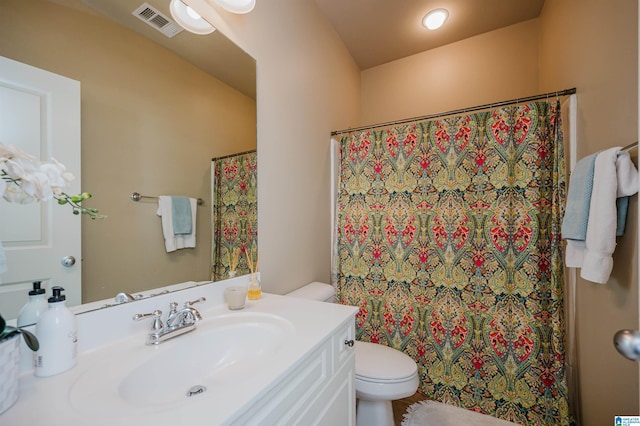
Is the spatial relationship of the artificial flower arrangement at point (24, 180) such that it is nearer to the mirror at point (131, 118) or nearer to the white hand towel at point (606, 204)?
the mirror at point (131, 118)

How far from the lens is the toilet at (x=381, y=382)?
127cm

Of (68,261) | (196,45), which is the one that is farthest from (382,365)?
(196,45)

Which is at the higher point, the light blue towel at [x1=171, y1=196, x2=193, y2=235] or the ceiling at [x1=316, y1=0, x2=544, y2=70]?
the ceiling at [x1=316, y1=0, x2=544, y2=70]

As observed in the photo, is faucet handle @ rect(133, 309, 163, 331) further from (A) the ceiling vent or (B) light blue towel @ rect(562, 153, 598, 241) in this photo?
(B) light blue towel @ rect(562, 153, 598, 241)

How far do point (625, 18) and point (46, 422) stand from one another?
197 centimetres

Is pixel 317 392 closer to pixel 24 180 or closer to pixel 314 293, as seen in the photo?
pixel 314 293

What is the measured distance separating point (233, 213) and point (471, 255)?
1.39 meters

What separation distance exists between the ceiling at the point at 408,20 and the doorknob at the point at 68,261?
2.14m

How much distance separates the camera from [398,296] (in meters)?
1.77

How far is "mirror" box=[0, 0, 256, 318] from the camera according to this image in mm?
707

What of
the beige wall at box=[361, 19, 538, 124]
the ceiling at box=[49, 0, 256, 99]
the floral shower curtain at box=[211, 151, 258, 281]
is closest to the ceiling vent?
the ceiling at box=[49, 0, 256, 99]

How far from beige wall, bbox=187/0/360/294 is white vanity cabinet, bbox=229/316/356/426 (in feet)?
1.90

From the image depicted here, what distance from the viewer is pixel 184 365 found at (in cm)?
78

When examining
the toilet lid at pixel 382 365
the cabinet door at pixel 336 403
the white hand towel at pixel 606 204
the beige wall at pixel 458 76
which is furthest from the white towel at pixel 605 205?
the beige wall at pixel 458 76
